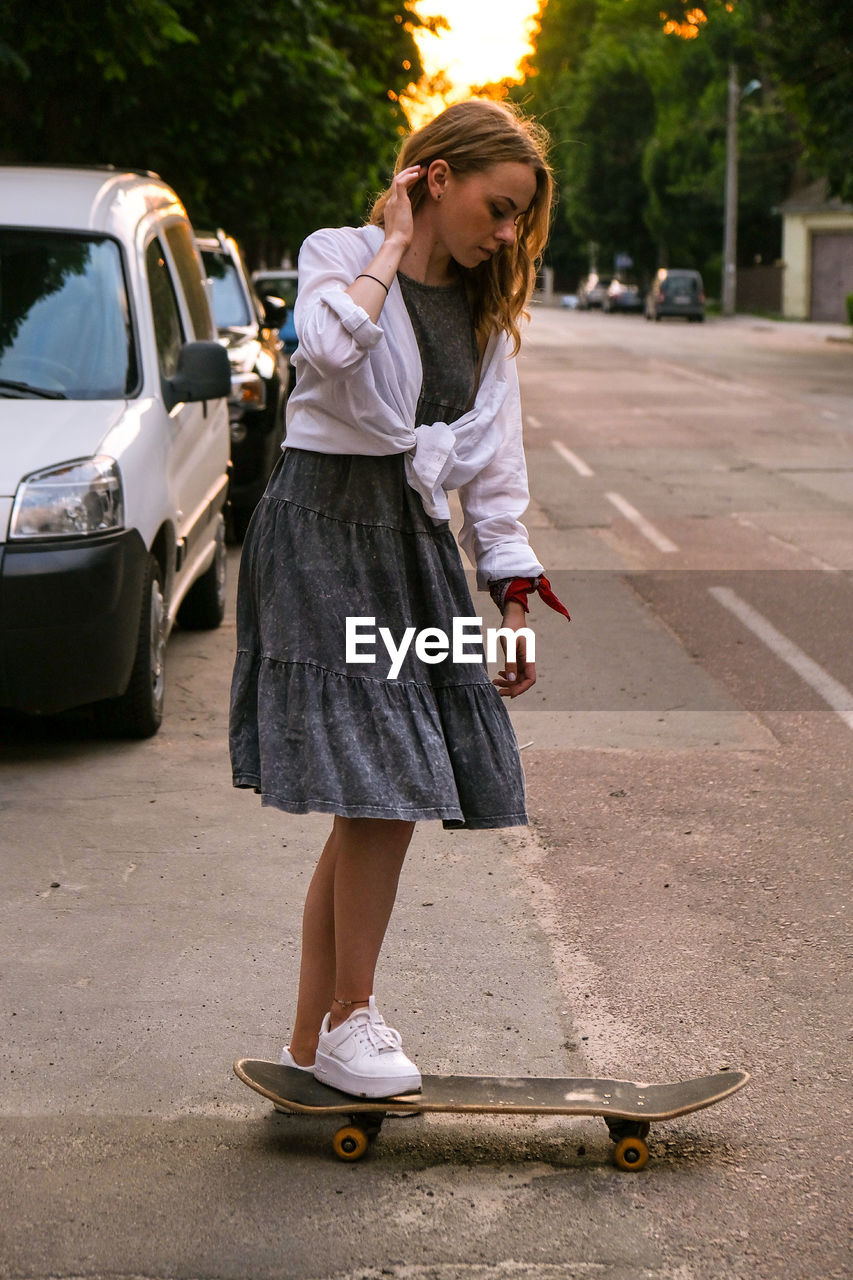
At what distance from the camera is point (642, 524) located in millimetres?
12023

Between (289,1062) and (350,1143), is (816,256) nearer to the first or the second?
(289,1062)

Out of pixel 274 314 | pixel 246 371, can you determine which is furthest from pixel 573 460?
pixel 246 371

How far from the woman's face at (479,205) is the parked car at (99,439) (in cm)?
279

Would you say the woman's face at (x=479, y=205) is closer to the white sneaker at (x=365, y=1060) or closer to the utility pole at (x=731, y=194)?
the white sneaker at (x=365, y=1060)

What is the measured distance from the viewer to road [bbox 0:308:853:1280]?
2943mm

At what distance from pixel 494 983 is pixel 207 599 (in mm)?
4501

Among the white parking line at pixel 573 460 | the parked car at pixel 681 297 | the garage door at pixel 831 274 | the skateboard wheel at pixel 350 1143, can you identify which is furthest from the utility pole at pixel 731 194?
Result: the skateboard wheel at pixel 350 1143

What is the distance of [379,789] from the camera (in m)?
3.05

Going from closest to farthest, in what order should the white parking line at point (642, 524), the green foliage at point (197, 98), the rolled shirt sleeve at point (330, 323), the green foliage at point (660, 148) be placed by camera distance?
the rolled shirt sleeve at point (330, 323)
the white parking line at point (642, 524)
the green foliage at point (197, 98)
the green foliage at point (660, 148)

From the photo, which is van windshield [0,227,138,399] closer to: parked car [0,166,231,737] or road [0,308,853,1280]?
parked car [0,166,231,737]

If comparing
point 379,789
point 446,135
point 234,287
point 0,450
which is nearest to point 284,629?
point 379,789

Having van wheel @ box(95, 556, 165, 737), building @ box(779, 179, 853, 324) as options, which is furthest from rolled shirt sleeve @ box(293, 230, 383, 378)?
building @ box(779, 179, 853, 324)

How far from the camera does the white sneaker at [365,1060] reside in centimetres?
319

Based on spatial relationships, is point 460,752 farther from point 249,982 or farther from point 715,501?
point 715,501
